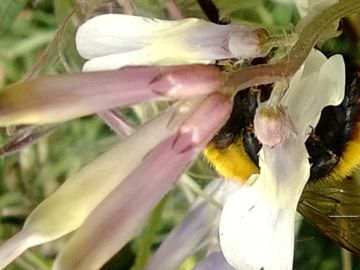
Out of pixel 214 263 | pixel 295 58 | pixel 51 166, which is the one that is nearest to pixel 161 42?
pixel 295 58

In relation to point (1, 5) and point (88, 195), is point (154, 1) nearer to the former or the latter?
point (1, 5)

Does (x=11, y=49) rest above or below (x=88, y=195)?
below

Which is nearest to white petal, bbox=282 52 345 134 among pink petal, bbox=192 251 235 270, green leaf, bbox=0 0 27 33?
pink petal, bbox=192 251 235 270

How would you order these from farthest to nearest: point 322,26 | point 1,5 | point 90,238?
point 1,5, point 322,26, point 90,238

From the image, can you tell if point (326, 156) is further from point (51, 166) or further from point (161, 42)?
point (51, 166)

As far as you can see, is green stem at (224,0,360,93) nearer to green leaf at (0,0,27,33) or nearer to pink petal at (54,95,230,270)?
pink petal at (54,95,230,270)

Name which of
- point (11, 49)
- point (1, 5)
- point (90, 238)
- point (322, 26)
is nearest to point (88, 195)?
point (90, 238)
